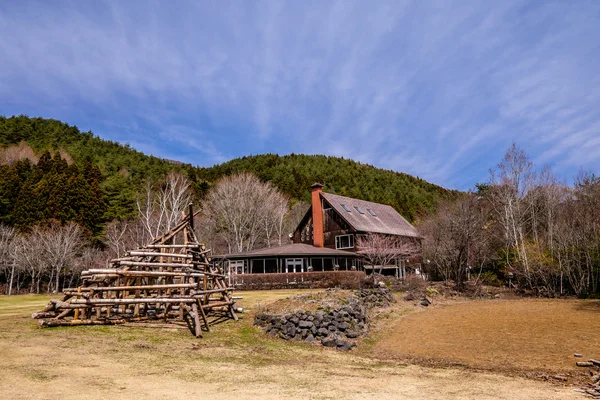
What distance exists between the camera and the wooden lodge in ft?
129

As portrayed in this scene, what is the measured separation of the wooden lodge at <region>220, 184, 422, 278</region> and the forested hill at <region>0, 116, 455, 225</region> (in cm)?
1875

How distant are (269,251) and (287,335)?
935 inches

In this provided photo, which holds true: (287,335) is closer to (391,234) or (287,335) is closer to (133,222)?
(391,234)

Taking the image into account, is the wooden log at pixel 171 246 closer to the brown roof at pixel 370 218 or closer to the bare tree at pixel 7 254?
the brown roof at pixel 370 218

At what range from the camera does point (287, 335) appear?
15.5 meters

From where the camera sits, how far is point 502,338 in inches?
604

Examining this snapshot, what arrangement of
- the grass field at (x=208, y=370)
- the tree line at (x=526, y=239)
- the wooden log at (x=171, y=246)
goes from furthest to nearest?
the tree line at (x=526, y=239) → the wooden log at (x=171, y=246) → the grass field at (x=208, y=370)

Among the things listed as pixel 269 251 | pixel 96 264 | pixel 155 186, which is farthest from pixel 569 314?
pixel 155 186

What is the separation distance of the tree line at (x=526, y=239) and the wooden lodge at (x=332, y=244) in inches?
238

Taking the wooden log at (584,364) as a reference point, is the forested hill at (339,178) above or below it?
→ above

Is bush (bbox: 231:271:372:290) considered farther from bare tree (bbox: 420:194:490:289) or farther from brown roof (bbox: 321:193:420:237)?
brown roof (bbox: 321:193:420:237)

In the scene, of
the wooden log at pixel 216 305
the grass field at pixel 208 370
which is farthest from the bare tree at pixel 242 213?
the grass field at pixel 208 370

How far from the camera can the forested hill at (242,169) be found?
2751 inches

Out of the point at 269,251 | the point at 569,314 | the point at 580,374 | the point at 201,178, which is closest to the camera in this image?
the point at 580,374
